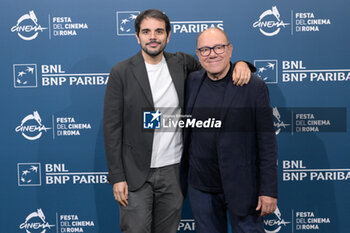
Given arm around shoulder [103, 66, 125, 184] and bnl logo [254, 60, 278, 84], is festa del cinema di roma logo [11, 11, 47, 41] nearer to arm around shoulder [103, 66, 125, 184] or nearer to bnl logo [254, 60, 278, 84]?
arm around shoulder [103, 66, 125, 184]

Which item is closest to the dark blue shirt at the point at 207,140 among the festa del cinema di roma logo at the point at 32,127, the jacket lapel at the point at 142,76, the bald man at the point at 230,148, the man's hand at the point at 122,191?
the bald man at the point at 230,148

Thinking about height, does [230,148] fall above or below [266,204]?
above

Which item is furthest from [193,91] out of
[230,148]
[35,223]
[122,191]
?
[35,223]

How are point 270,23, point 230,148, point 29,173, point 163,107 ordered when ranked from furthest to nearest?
1. point 29,173
2. point 270,23
3. point 163,107
4. point 230,148

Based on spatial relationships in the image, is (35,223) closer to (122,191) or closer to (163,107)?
(122,191)

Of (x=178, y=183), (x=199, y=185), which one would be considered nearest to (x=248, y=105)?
(x=199, y=185)

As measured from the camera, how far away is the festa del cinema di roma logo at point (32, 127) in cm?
278

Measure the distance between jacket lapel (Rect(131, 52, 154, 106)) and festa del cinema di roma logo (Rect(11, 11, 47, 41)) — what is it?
44.9 inches

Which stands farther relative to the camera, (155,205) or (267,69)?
(267,69)

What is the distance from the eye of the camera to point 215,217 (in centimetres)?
197

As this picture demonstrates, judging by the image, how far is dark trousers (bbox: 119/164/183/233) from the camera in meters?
2.08

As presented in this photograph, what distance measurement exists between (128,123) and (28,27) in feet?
4.55

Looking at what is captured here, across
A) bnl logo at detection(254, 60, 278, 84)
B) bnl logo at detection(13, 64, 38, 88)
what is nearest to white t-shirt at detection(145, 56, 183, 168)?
bnl logo at detection(254, 60, 278, 84)

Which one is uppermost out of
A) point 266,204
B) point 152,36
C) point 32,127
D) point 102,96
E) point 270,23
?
point 270,23
